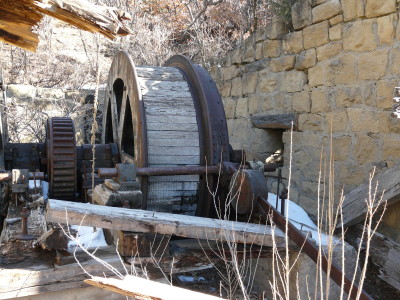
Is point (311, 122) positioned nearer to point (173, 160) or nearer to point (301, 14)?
point (301, 14)

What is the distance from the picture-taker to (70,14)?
7.86ft

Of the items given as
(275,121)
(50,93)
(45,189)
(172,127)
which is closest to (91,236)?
(45,189)

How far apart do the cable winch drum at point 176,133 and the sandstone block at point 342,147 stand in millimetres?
1209

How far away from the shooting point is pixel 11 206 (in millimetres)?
3721

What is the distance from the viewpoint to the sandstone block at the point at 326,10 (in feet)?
14.0

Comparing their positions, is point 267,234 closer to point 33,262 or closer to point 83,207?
point 83,207

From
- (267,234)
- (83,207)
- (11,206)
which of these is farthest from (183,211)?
(11,206)

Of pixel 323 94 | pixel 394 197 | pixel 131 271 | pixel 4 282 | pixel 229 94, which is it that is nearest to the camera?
pixel 4 282

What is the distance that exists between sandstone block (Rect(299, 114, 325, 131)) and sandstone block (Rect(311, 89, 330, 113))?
0.25ft

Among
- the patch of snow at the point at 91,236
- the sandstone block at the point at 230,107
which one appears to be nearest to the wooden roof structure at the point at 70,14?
the patch of snow at the point at 91,236

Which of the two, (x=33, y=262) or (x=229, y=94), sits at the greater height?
(x=229, y=94)

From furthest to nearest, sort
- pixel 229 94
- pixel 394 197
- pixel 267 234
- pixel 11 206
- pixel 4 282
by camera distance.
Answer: pixel 229 94 < pixel 11 206 < pixel 394 197 < pixel 267 234 < pixel 4 282

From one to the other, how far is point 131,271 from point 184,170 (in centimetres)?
105

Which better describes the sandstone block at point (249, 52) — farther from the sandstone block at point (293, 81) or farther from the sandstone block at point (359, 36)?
the sandstone block at point (359, 36)
